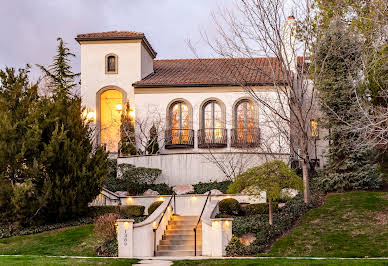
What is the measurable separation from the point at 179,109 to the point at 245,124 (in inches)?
155

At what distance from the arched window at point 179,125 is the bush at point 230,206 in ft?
33.5

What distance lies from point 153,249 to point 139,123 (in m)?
14.1

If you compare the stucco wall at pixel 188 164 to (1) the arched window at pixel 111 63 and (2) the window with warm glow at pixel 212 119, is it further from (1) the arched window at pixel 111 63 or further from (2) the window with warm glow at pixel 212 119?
(1) the arched window at pixel 111 63

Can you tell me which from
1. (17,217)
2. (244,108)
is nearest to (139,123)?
(244,108)

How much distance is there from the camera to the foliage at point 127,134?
2918 cm

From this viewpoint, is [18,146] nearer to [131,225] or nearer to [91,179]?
[91,179]

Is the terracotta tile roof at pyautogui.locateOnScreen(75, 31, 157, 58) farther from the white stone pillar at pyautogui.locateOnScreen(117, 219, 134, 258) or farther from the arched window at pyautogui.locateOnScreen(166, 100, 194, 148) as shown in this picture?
the white stone pillar at pyautogui.locateOnScreen(117, 219, 134, 258)

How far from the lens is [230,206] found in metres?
20.3

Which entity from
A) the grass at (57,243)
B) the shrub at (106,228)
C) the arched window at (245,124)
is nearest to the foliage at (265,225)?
the shrub at (106,228)

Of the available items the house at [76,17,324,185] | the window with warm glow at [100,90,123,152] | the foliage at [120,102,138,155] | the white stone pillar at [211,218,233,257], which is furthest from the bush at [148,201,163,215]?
the window with warm glow at [100,90,123,152]

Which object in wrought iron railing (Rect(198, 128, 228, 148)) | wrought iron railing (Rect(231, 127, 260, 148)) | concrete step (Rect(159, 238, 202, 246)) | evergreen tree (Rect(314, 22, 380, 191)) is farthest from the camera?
wrought iron railing (Rect(198, 128, 228, 148))

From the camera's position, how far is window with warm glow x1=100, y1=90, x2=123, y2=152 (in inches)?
1271

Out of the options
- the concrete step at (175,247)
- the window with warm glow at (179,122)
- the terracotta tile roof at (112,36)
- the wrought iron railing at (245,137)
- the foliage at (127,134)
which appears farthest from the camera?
the terracotta tile roof at (112,36)

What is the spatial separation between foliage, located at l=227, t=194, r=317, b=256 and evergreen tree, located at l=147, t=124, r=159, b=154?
10.8m
